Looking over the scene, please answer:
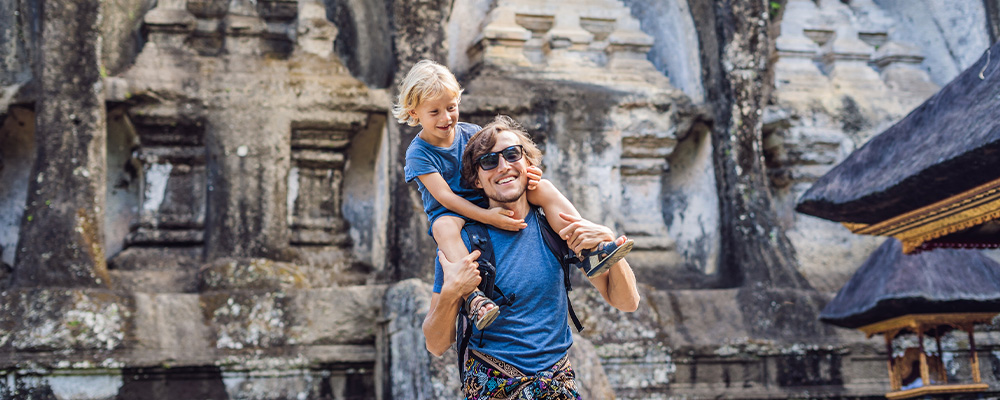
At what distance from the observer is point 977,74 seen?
3.80 m

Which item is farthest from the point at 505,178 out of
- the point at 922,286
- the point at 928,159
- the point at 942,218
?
the point at 922,286

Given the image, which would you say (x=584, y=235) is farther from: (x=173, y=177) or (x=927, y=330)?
(x=173, y=177)

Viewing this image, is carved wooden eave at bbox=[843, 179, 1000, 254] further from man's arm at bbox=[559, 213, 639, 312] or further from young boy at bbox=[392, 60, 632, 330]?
young boy at bbox=[392, 60, 632, 330]

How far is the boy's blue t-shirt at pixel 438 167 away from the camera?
8.91ft

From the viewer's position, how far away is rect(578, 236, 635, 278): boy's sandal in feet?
7.65

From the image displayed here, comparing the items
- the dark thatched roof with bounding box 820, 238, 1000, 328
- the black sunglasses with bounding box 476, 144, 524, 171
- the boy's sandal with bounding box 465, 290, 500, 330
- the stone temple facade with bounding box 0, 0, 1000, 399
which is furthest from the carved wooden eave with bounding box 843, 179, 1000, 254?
the boy's sandal with bounding box 465, 290, 500, 330

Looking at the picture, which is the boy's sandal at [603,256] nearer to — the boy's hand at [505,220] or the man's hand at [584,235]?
the man's hand at [584,235]

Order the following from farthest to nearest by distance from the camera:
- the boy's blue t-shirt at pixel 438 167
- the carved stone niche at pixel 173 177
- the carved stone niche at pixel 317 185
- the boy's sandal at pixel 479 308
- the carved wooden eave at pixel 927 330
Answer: the carved stone niche at pixel 317 185 < the carved stone niche at pixel 173 177 < the carved wooden eave at pixel 927 330 < the boy's blue t-shirt at pixel 438 167 < the boy's sandal at pixel 479 308

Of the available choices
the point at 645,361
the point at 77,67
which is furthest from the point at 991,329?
the point at 77,67

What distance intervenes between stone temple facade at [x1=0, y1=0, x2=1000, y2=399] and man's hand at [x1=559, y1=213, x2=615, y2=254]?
2.23 meters

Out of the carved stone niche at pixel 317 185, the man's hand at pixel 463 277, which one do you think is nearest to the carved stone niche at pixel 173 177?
the carved stone niche at pixel 317 185

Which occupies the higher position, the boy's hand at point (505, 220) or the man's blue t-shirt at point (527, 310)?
the boy's hand at point (505, 220)

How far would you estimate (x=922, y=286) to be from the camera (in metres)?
5.22

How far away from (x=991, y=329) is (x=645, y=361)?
2730 millimetres
